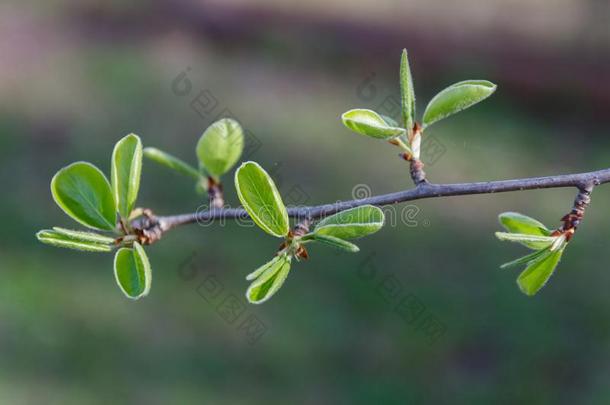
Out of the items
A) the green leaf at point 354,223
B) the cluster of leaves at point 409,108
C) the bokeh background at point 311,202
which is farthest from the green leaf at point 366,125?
the bokeh background at point 311,202

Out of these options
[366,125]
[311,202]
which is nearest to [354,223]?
[366,125]

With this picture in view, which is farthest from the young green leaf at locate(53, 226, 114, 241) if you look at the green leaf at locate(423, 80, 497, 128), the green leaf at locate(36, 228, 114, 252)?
the green leaf at locate(423, 80, 497, 128)

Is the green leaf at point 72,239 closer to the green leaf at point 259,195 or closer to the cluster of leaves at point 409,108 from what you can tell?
the green leaf at point 259,195

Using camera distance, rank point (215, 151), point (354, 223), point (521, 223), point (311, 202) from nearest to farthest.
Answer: point (354, 223), point (521, 223), point (215, 151), point (311, 202)

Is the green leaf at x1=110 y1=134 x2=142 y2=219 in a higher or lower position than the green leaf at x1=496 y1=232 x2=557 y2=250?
higher

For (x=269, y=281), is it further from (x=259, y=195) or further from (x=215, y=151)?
(x=215, y=151)

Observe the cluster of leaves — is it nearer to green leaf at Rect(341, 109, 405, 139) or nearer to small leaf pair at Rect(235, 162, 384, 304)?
green leaf at Rect(341, 109, 405, 139)
